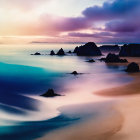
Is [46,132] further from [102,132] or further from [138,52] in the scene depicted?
[138,52]

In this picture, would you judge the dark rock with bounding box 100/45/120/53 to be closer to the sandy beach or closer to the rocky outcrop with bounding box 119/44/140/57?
the rocky outcrop with bounding box 119/44/140/57

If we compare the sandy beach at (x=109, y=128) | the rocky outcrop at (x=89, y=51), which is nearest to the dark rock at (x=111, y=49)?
the rocky outcrop at (x=89, y=51)

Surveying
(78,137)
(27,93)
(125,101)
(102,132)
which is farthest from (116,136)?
(27,93)

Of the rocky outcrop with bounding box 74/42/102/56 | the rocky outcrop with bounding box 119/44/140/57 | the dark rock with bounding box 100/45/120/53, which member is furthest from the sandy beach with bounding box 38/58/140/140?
the dark rock with bounding box 100/45/120/53

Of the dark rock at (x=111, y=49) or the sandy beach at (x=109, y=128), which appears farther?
the dark rock at (x=111, y=49)

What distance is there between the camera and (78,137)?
532 inches

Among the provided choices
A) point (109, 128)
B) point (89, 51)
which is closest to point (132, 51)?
point (89, 51)

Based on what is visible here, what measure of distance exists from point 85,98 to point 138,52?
7618 centimetres

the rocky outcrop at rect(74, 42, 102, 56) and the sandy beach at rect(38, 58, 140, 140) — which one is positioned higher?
the rocky outcrop at rect(74, 42, 102, 56)

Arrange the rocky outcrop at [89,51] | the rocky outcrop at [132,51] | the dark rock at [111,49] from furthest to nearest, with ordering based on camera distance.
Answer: the dark rock at [111,49] → the rocky outcrop at [89,51] → the rocky outcrop at [132,51]

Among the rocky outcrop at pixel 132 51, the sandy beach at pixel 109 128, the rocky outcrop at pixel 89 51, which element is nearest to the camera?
the sandy beach at pixel 109 128

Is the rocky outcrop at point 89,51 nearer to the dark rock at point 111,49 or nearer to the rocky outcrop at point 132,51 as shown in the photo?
the rocky outcrop at point 132,51

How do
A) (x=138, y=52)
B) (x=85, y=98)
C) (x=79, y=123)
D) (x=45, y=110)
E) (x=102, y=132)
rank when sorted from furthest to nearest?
(x=138, y=52), (x=85, y=98), (x=45, y=110), (x=79, y=123), (x=102, y=132)

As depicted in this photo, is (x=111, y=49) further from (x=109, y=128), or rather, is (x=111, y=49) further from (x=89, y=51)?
(x=109, y=128)
